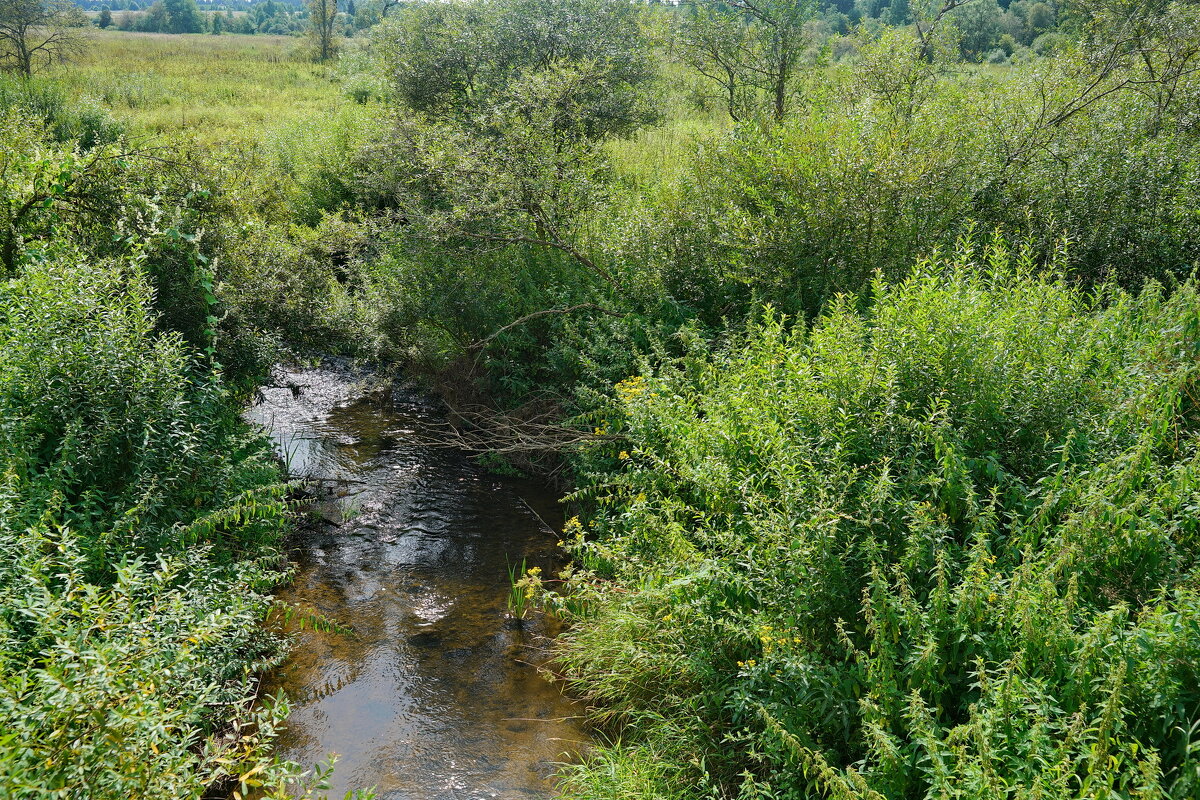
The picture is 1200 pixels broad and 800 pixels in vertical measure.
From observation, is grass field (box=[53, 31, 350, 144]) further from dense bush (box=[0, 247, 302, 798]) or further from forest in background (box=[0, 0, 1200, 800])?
dense bush (box=[0, 247, 302, 798])

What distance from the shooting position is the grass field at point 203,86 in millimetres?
23828

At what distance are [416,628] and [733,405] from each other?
327 cm

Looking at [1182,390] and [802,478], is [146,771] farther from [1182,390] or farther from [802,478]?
[1182,390]

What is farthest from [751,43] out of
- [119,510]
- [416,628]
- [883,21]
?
[119,510]

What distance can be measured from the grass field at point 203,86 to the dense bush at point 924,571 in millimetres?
17144

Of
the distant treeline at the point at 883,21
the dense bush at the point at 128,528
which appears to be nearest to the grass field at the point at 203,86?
the distant treeline at the point at 883,21

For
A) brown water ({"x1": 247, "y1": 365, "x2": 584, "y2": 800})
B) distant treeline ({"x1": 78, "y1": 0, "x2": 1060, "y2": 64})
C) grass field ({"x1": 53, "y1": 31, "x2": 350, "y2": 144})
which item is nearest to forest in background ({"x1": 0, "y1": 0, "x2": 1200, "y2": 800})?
brown water ({"x1": 247, "y1": 365, "x2": 584, "y2": 800})

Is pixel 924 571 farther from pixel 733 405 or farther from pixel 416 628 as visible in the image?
pixel 416 628

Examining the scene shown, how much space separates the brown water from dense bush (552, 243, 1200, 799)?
59cm

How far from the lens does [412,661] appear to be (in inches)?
227

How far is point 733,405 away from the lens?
5.48 metres

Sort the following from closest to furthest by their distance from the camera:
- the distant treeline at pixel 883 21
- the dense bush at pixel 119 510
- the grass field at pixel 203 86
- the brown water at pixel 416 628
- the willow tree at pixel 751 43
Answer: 1. the dense bush at pixel 119 510
2. the brown water at pixel 416 628
3. the willow tree at pixel 751 43
4. the distant treeline at pixel 883 21
5. the grass field at pixel 203 86

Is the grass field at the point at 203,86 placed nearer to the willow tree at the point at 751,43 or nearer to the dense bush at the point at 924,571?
the willow tree at the point at 751,43

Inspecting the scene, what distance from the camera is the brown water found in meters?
4.80
